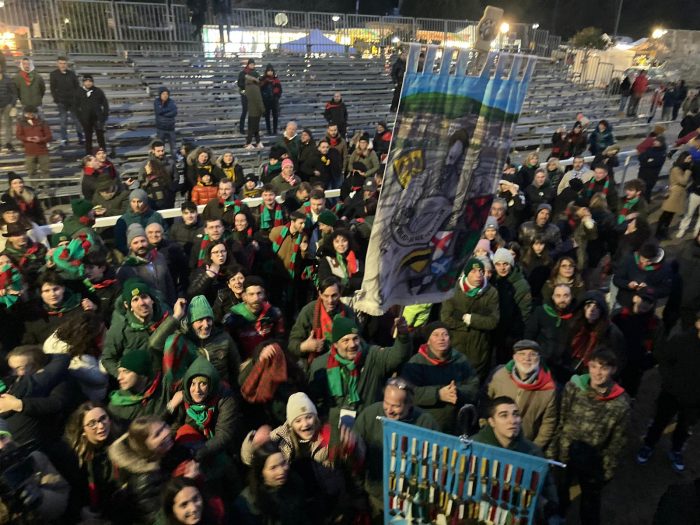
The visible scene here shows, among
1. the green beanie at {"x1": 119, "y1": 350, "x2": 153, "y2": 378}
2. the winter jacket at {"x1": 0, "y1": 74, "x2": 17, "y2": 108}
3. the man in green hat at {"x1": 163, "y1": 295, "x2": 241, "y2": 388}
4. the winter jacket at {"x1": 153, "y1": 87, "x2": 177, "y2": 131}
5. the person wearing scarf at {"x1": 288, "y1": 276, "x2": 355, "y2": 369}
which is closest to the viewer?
the green beanie at {"x1": 119, "y1": 350, "x2": 153, "y2": 378}

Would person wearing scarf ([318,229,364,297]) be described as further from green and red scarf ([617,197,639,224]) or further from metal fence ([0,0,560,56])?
metal fence ([0,0,560,56])

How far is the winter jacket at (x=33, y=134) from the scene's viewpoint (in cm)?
957

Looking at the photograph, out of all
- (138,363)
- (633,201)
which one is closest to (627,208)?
(633,201)

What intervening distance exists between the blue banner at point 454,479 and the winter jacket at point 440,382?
1.04 m

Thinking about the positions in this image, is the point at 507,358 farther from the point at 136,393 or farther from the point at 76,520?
the point at 76,520

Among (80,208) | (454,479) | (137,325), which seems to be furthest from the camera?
(80,208)

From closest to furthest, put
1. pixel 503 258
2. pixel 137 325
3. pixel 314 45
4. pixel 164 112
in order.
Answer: pixel 137 325 → pixel 503 258 → pixel 164 112 → pixel 314 45

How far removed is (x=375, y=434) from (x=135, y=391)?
157 cm

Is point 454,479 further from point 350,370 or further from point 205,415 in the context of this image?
point 205,415

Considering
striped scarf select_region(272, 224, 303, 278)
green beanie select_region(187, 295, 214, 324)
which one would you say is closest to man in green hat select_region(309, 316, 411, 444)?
green beanie select_region(187, 295, 214, 324)

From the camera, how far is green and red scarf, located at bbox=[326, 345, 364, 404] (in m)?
4.02

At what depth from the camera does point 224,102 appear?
1616 centimetres

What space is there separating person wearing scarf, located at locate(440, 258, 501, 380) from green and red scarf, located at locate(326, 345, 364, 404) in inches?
48.5

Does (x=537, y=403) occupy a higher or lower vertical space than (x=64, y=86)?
lower
